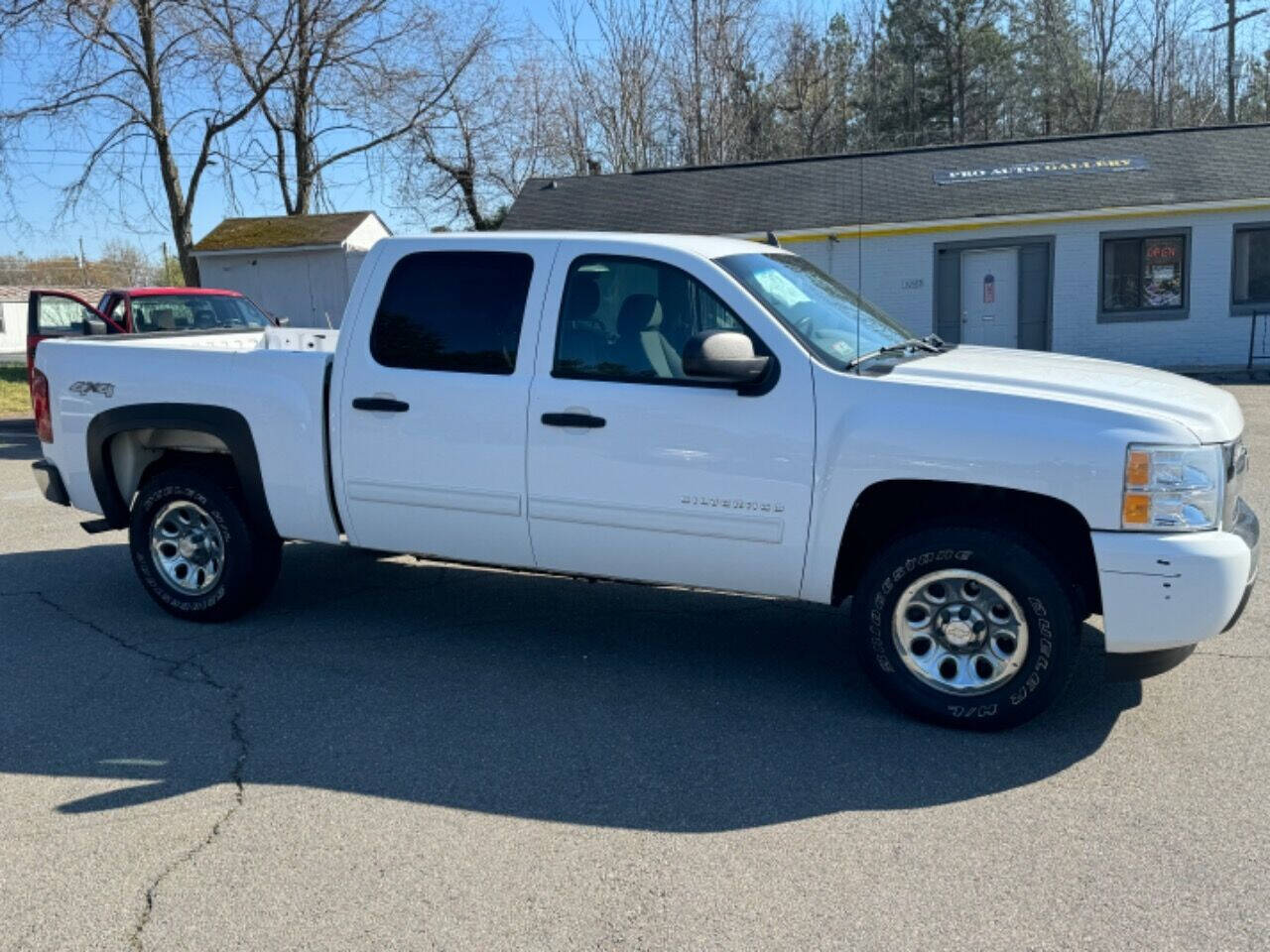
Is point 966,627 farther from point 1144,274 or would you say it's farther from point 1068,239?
point 1144,274

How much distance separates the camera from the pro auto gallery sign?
67.1ft

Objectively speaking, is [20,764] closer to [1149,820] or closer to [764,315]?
[764,315]

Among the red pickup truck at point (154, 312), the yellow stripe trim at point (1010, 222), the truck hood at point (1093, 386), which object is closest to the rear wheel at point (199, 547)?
the truck hood at point (1093, 386)

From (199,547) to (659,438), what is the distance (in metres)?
2.85

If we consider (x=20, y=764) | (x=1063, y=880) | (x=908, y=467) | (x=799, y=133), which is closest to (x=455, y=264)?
(x=908, y=467)

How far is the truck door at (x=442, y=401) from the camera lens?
5055mm

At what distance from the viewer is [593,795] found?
396 centimetres

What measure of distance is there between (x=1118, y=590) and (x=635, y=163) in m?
30.5

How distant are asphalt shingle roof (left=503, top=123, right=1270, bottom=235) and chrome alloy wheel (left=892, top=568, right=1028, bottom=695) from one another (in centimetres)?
1480

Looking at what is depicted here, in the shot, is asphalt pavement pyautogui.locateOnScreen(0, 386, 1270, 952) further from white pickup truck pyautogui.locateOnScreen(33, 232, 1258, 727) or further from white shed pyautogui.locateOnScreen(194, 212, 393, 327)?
white shed pyautogui.locateOnScreen(194, 212, 393, 327)

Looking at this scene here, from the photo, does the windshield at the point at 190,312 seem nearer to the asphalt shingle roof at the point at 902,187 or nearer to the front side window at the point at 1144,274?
the asphalt shingle roof at the point at 902,187

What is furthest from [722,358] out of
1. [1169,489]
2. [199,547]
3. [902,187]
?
[902,187]

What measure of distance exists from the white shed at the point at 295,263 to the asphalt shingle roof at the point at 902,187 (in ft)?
11.1

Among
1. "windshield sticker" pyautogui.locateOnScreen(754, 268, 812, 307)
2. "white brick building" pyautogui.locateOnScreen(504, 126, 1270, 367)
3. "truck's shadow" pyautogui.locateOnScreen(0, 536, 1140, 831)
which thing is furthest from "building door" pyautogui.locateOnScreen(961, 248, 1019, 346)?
"windshield sticker" pyautogui.locateOnScreen(754, 268, 812, 307)
